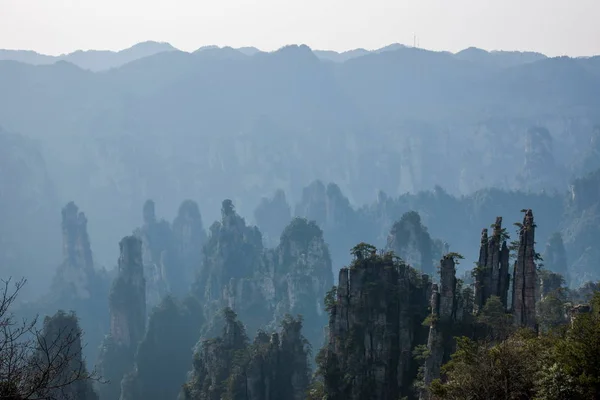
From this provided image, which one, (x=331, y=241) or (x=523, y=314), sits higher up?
(x=331, y=241)

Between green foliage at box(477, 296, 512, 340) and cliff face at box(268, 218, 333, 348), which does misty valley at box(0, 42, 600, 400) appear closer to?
green foliage at box(477, 296, 512, 340)

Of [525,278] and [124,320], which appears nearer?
[525,278]

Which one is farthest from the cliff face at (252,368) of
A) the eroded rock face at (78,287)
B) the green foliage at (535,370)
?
the eroded rock face at (78,287)

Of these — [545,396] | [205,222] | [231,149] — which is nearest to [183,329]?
[545,396]

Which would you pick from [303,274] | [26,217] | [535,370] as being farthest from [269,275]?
[26,217]

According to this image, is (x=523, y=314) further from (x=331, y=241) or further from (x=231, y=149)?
(x=231, y=149)

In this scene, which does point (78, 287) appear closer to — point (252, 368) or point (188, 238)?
point (188, 238)

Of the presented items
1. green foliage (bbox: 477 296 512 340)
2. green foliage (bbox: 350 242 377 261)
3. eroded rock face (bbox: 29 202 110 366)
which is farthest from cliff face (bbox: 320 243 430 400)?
eroded rock face (bbox: 29 202 110 366)

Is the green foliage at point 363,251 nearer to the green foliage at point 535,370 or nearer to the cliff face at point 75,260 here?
the green foliage at point 535,370
